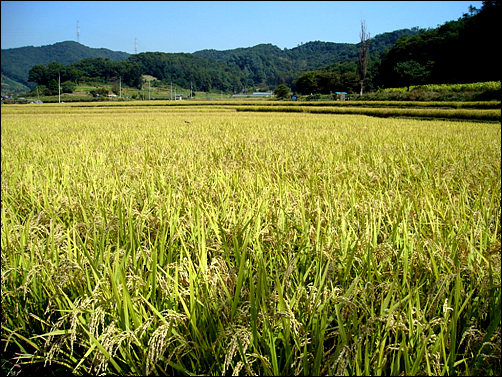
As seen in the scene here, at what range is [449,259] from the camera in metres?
1.37

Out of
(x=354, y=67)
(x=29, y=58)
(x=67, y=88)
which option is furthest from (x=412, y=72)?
(x=29, y=58)

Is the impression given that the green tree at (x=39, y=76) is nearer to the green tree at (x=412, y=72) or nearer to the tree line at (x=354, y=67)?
the tree line at (x=354, y=67)

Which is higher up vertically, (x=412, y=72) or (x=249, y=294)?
(x=412, y=72)

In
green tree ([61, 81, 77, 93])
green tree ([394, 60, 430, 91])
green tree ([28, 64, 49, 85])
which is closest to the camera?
green tree ([394, 60, 430, 91])

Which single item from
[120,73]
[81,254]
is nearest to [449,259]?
[81,254]

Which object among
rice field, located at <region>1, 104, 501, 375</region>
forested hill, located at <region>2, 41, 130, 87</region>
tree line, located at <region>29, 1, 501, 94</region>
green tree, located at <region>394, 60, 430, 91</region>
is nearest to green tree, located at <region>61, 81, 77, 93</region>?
tree line, located at <region>29, 1, 501, 94</region>

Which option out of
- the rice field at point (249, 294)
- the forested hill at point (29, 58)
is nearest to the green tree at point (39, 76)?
the forested hill at point (29, 58)

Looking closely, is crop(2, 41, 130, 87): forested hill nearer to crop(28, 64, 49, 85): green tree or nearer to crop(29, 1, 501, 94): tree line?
crop(29, 1, 501, 94): tree line

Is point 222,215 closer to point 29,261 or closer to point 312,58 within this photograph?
point 29,261

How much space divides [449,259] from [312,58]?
696 ft

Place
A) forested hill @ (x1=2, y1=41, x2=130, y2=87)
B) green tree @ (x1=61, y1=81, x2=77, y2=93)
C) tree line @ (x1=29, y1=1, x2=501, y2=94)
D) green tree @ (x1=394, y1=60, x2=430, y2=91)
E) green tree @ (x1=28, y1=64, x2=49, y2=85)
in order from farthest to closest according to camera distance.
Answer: forested hill @ (x1=2, y1=41, x2=130, y2=87) → green tree @ (x1=28, y1=64, x2=49, y2=85) → green tree @ (x1=61, y1=81, x2=77, y2=93) → green tree @ (x1=394, y1=60, x2=430, y2=91) → tree line @ (x1=29, y1=1, x2=501, y2=94)

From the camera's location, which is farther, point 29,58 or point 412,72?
point 29,58

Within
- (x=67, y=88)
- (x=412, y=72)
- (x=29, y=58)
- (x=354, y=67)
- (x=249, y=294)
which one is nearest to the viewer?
(x=249, y=294)

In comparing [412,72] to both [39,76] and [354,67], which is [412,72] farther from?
[39,76]
